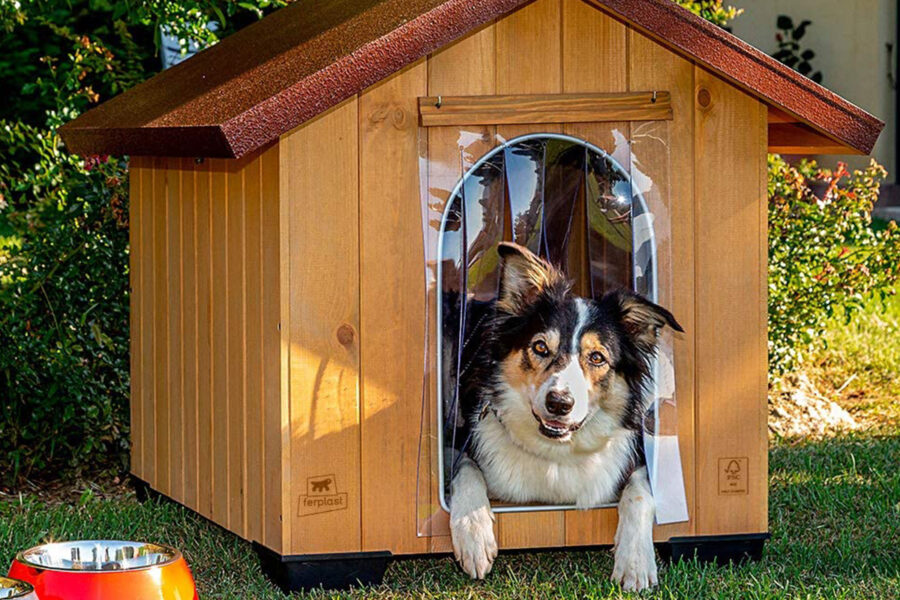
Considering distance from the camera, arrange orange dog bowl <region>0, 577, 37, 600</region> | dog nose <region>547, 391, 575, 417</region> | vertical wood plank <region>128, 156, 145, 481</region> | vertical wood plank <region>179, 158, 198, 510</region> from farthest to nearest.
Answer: vertical wood plank <region>128, 156, 145, 481</region>, vertical wood plank <region>179, 158, 198, 510</region>, dog nose <region>547, 391, 575, 417</region>, orange dog bowl <region>0, 577, 37, 600</region>

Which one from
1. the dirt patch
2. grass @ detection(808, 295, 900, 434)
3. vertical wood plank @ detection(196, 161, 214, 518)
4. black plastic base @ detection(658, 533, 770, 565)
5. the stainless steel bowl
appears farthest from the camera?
grass @ detection(808, 295, 900, 434)

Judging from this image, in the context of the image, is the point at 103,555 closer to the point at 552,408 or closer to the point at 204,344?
the point at 552,408

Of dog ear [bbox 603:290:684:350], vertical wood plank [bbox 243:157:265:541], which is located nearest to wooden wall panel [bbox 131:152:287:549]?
vertical wood plank [bbox 243:157:265:541]

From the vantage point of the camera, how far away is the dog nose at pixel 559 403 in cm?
407

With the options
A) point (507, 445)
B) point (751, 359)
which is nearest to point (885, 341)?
point (751, 359)

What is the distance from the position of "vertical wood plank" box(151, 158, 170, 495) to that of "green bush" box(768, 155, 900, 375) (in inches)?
115

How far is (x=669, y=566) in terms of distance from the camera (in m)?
4.39

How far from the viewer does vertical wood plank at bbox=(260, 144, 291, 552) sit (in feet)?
13.4

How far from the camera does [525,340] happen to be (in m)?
4.16

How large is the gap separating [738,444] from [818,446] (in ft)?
6.67

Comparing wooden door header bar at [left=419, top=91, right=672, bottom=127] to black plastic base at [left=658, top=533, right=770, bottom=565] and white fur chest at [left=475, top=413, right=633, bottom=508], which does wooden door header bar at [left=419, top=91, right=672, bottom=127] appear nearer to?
white fur chest at [left=475, top=413, right=633, bottom=508]

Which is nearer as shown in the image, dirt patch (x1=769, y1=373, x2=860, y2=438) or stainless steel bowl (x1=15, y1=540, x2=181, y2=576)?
stainless steel bowl (x1=15, y1=540, x2=181, y2=576)

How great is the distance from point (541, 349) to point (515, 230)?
0.38 meters

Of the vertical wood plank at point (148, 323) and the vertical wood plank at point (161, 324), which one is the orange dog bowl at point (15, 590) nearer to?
the vertical wood plank at point (161, 324)
